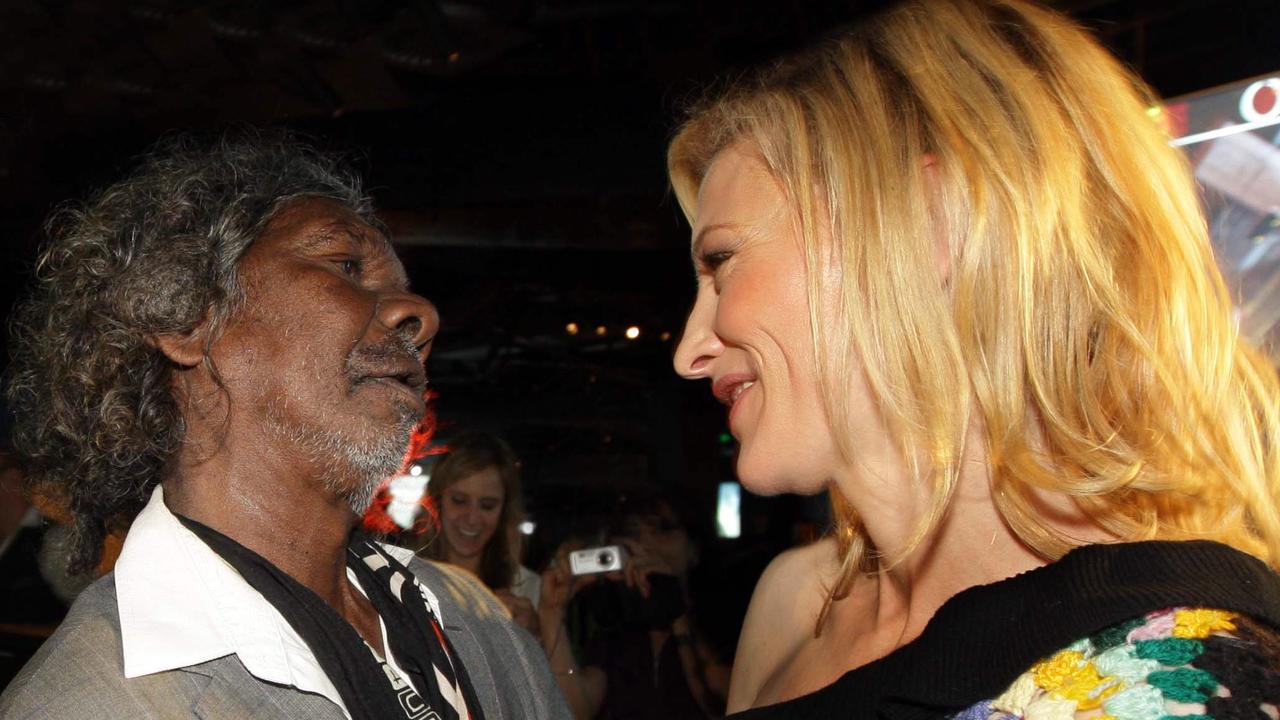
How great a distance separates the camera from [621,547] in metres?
3.45

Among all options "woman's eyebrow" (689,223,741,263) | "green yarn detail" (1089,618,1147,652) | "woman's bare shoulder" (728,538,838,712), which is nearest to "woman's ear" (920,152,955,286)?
"woman's eyebrow" (689,223,741,263)

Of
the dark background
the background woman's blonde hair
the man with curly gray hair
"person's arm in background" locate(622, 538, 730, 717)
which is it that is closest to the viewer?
the background woman's blonde hair

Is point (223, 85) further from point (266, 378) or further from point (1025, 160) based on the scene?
point (1025, 160)

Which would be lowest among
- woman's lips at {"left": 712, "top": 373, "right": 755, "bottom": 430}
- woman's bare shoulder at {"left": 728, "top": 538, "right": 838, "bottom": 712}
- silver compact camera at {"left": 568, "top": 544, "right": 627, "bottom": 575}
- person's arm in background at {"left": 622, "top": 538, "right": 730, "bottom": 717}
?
person's arm in background at {"left": 622, "top": 538, "right": 730, "bottom": 717}

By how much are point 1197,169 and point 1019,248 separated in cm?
148

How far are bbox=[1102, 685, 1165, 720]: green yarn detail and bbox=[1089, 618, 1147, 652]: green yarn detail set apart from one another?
6 centimetres

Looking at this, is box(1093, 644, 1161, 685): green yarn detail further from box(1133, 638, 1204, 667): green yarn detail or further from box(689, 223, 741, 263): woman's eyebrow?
box(689, 223, 741, 263): woman's eyebrow

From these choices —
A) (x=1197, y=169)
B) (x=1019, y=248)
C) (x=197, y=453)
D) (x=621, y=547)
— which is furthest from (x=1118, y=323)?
(x=621, y=547)

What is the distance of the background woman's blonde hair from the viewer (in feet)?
3.01

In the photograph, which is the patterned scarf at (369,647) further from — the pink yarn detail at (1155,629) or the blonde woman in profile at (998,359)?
the pink yarn detail at (1155,629)

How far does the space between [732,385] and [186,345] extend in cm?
88

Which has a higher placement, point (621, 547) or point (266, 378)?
point (266, 378)

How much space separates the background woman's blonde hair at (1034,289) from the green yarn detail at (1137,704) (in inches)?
9.2

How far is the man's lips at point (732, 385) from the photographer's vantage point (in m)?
1.14
